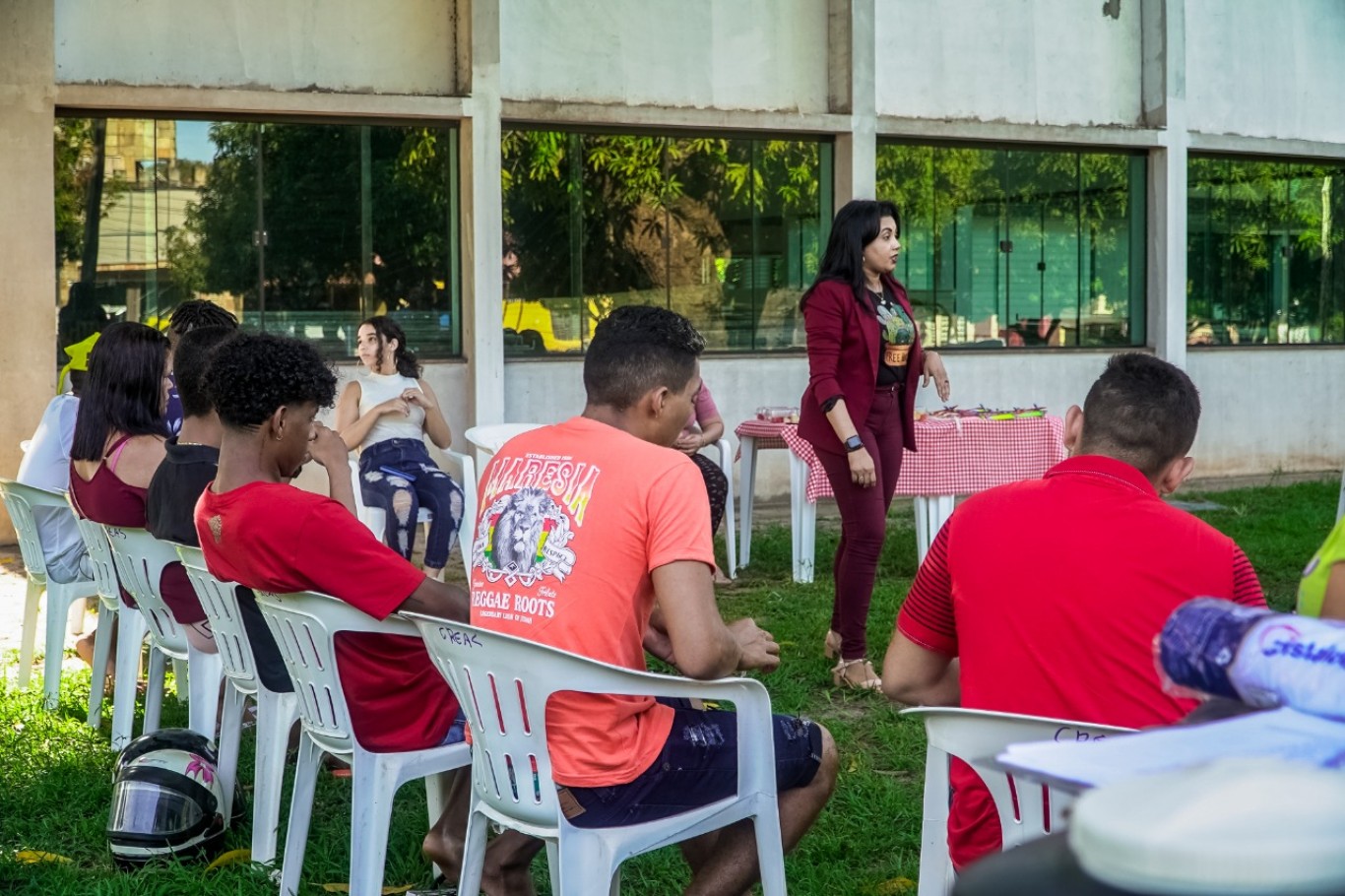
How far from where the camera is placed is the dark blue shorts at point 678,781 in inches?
117

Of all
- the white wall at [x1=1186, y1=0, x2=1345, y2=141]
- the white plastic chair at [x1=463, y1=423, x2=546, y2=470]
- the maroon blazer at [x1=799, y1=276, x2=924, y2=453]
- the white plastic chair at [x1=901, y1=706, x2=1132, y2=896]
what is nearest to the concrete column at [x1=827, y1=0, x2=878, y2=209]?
the white wall at [x1=1186, y1=0, x2=1345, y2=141]

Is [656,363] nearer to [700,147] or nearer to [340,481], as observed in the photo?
[340,481]

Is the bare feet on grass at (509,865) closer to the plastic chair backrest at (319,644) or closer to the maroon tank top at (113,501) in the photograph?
the plastic chair backrest at (319,644)

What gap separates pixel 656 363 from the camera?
10.8ft

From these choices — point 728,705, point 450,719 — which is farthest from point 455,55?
point 450,719

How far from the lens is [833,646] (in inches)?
258

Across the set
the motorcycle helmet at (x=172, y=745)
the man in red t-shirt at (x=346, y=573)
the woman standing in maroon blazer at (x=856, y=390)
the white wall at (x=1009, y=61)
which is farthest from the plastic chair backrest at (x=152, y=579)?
the white wall at (x=1009, y=61)

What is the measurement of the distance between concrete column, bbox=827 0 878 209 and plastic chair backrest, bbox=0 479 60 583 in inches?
322

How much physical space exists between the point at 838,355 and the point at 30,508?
3.23 metres

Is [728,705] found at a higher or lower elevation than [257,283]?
lower

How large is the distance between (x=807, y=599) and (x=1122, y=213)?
7758mm

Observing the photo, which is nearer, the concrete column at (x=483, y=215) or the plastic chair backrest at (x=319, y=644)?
the plastic chair backrest at (x=319, y=644)

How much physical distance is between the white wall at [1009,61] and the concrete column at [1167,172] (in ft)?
0.56

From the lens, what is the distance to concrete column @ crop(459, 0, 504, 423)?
11.6m
